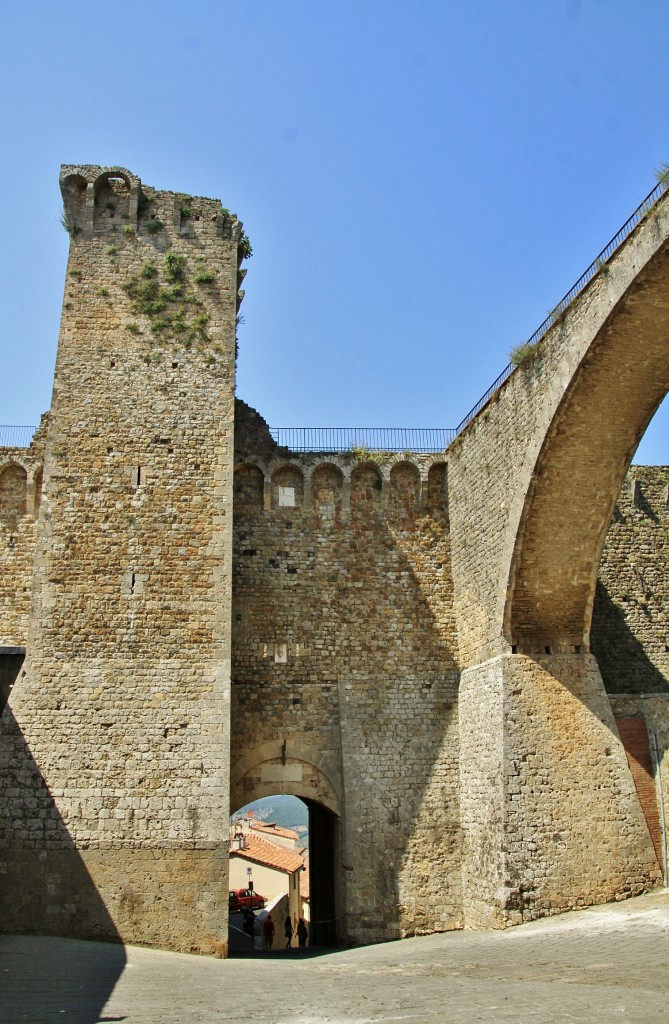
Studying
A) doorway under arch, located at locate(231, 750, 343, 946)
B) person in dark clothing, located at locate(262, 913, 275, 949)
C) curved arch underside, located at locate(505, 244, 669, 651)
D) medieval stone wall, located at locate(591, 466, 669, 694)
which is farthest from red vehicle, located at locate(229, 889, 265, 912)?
curved arch underside, located at locate(505, 244, 669, 651)

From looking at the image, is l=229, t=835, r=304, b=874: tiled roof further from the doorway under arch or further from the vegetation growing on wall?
the vegetation growing on wall

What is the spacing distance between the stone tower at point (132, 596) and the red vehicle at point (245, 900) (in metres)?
13.8

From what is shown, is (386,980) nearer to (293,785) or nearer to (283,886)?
(293,785)

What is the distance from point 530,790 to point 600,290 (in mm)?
7163

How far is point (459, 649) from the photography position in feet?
49.9

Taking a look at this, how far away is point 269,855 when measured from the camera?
27703 mm

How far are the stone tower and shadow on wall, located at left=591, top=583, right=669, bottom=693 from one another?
732 cm

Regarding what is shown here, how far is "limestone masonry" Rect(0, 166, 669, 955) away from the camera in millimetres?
11781

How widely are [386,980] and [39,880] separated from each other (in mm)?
5000

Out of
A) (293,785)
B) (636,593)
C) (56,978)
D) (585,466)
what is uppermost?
(585,466)

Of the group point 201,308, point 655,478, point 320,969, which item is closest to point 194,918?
point 320,969

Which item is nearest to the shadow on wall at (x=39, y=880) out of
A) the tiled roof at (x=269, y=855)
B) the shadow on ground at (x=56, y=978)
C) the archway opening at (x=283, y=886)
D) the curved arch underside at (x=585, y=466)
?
the shadow on ground at (x=56, y=978)

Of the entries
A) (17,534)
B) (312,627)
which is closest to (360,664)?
(312,627)

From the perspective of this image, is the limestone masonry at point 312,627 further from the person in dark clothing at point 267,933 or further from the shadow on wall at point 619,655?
the person in dark clothing at point 267,933
